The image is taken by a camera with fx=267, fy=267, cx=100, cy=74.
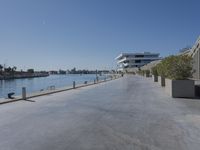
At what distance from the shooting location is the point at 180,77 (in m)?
20.2

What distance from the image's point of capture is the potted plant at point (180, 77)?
19453 mm

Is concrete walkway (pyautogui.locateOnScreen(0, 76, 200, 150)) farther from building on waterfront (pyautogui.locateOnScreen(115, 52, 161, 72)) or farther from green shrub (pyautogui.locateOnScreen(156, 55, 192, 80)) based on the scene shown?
building on waterfront (pyautogui.locateOnScreen(115, 52, 161, 72))

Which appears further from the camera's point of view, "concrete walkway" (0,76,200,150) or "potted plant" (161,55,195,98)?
"potted plant" (161,55,195,98)

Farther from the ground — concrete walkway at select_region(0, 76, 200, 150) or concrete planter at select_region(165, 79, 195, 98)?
concrete planter at select_region(165, 79, 195, 98)

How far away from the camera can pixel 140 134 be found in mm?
8633

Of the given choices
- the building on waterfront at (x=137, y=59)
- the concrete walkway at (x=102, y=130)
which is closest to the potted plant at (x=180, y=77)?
the concrete walkway at (x=102, y=130)

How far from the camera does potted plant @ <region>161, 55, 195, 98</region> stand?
19.5 m

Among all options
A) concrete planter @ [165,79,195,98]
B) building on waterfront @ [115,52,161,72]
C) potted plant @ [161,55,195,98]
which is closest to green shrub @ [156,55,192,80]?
potted plant @ [161,55,195,98]

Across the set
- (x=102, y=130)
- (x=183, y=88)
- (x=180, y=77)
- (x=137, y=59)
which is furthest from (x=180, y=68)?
(x=137, y=59)

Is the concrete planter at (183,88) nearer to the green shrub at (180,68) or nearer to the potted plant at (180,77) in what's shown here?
the potted plant at (180,77)

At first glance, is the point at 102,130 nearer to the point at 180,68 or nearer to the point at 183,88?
the point at 183,88

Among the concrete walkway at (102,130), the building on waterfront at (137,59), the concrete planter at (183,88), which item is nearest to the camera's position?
the concrete walkway at (102,130)

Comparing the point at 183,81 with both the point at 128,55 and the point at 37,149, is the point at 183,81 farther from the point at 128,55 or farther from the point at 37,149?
the point at 128,55

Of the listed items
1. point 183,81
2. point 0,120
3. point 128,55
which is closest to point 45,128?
point 0,120
